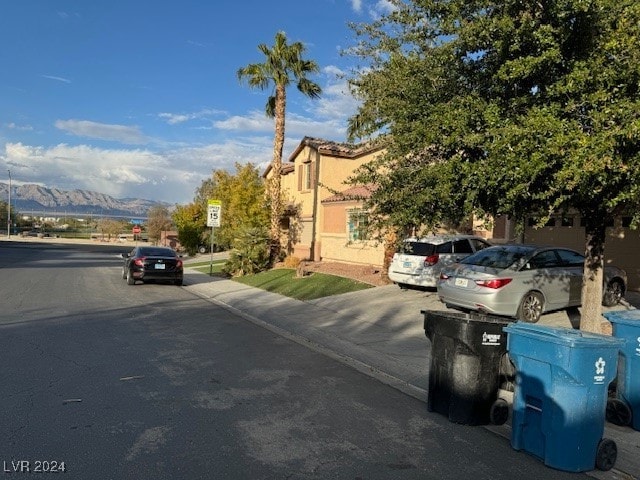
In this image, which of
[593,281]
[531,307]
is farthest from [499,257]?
[593,281]

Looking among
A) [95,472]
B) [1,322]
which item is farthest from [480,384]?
[1,322]

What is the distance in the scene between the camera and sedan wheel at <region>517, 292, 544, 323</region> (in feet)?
33.9

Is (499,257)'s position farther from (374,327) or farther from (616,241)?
(616,241)

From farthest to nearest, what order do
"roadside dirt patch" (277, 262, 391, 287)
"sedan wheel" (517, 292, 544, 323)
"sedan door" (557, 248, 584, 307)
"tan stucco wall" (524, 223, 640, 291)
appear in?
"roadside dirt patch" (277, 262, 391, 287) → "tan stucco wall" (524, 223, 640, 291) → "sedan door" (557, 248, 584, 307) → "sedan wheel" (517, 292, 544, 323)

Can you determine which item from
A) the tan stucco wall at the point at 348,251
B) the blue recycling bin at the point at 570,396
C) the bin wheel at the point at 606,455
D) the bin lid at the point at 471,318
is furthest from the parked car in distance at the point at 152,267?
the bin wheel at the point at 606,455

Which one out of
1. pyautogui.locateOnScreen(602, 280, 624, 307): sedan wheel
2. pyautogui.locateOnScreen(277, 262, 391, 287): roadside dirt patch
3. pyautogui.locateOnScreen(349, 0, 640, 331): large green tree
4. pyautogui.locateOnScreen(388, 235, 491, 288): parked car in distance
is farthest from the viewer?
pyautogui.locateOnScreen(277, 262, 391, 287): roadside dirt patch

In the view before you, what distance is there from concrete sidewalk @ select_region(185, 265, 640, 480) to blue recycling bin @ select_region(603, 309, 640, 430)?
136 mm

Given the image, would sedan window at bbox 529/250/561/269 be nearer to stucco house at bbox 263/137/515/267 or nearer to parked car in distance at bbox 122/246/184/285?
stucco house at bbox 263/137/515/267

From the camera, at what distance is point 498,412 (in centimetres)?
531


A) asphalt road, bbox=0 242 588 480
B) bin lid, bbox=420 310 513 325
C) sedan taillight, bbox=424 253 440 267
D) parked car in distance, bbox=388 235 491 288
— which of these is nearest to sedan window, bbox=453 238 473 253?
parked car in distance, bbox=388 235 491 288

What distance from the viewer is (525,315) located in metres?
10.4

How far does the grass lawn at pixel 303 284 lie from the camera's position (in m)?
15.9

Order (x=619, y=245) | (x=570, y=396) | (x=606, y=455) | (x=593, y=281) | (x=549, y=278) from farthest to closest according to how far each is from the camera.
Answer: (x=619, y=245) < (x=549, y=278) < (x=593, y=281) < (x=606, y=455) < (x=570, y=396)

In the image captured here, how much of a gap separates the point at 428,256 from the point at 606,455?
9752 millimetres
